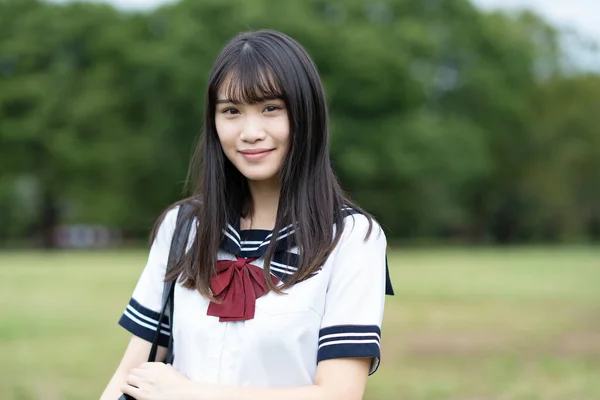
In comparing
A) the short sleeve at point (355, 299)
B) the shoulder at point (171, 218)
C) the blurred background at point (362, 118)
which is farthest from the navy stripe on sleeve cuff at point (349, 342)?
the blurred background at point (362, 118)

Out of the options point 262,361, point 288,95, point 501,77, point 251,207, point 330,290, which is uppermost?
point 501,77

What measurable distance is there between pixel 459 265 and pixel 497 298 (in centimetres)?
678

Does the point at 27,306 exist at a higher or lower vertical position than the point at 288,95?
lower

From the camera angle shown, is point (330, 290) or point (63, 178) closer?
point (330, 290)

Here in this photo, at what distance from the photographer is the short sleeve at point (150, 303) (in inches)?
87.3

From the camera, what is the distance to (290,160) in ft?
6.92

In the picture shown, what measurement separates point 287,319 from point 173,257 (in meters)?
0.41

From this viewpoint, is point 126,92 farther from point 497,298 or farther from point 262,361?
point 262,361

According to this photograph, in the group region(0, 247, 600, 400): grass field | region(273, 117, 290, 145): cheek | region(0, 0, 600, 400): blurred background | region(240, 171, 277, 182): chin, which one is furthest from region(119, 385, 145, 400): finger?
region(0, 0, 600, 400): blurred background

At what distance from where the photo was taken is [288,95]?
2.05 metres

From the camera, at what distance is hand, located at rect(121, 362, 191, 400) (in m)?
1.94

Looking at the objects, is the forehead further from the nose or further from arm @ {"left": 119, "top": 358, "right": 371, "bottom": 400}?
arm @ {"left": 119, "top": 358, "right": 371, "bottom": 400}

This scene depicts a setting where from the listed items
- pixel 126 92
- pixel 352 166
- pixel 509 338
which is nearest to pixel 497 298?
pixel 509 338

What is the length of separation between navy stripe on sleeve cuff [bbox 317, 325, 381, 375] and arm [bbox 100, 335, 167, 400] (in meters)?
0.53
